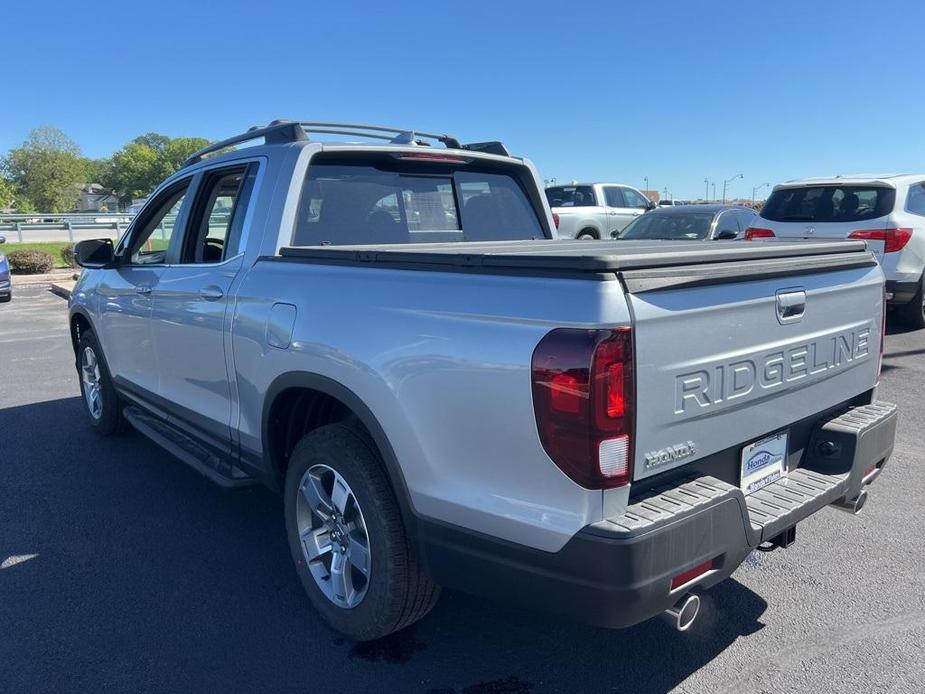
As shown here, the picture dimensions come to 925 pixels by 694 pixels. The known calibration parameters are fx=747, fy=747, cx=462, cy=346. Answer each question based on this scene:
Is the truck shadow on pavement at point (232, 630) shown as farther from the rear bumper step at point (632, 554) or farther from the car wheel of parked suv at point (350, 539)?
the rear bumper step at point (632, 554)

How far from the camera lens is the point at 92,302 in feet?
17.5

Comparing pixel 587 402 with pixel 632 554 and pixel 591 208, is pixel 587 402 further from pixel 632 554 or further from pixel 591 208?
pixel 591 208

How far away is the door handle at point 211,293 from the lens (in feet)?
11.7

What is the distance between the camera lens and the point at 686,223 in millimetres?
11539

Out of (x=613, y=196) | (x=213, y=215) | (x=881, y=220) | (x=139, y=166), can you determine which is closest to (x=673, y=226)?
(x=881, y=220)

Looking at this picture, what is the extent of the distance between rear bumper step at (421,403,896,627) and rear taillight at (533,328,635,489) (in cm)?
17

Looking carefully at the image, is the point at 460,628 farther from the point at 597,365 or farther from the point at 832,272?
the point at 832,272

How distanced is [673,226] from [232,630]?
9914mm

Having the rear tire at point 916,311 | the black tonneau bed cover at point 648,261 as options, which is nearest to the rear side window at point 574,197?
the rear tire at point 916,311

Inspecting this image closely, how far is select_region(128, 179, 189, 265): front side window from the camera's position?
4512 mm

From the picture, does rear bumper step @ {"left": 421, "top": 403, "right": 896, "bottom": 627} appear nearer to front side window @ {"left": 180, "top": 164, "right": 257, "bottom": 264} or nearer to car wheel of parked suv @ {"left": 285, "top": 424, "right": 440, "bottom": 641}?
car wheel of parked suv @ {"left": 285, "top": 424, "right": 440, "bottom": 641}

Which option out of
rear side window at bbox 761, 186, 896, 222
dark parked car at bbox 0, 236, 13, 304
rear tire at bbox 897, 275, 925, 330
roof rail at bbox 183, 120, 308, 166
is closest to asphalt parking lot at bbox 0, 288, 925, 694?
roof rail at bbox 183, 120, 308, 166

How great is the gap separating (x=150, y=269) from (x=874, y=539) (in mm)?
4258

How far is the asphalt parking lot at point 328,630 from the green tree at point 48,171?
97.9 meters
